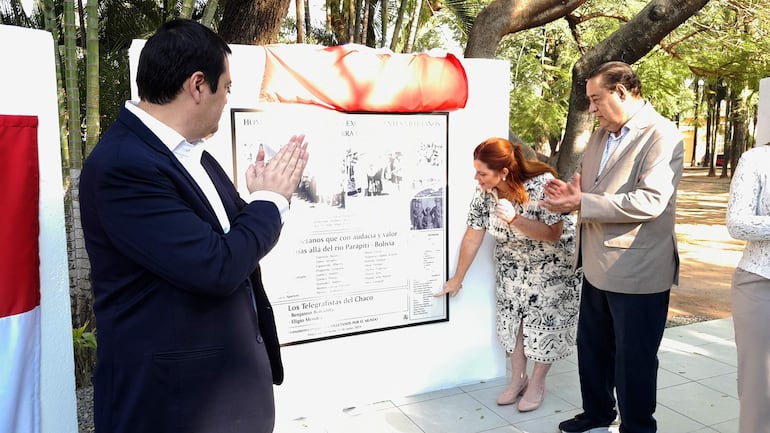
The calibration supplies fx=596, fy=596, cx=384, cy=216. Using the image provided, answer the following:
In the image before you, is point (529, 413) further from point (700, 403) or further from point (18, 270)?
point (18, 270)

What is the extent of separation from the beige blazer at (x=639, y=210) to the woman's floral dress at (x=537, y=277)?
56 centimetres

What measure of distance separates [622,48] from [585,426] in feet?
12.8

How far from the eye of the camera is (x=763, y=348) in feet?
8.65

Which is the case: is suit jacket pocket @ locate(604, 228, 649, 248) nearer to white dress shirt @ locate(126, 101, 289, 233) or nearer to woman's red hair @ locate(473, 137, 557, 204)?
woman's red hair @ locate(473, 137, 557, 204)

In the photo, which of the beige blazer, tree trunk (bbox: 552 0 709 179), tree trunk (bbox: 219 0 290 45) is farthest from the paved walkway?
tree trunk (bbox: 219 0 290 45)

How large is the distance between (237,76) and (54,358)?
1.65m

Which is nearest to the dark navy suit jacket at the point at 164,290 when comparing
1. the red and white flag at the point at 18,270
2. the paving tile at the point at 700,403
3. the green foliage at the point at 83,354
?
the red and white flag at the point at 18,270

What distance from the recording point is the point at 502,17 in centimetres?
659

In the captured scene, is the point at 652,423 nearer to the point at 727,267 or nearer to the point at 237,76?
the point at 237,76

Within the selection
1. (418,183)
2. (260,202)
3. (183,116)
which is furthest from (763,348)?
(183,116)

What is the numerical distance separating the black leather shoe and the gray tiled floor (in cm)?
13

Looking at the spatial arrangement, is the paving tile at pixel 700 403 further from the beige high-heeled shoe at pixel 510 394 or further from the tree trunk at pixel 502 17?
the tree trunk at pixel 502 17

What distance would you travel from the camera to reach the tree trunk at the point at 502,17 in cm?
661

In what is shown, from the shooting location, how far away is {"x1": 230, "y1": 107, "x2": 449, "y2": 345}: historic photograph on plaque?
3.39 meters
